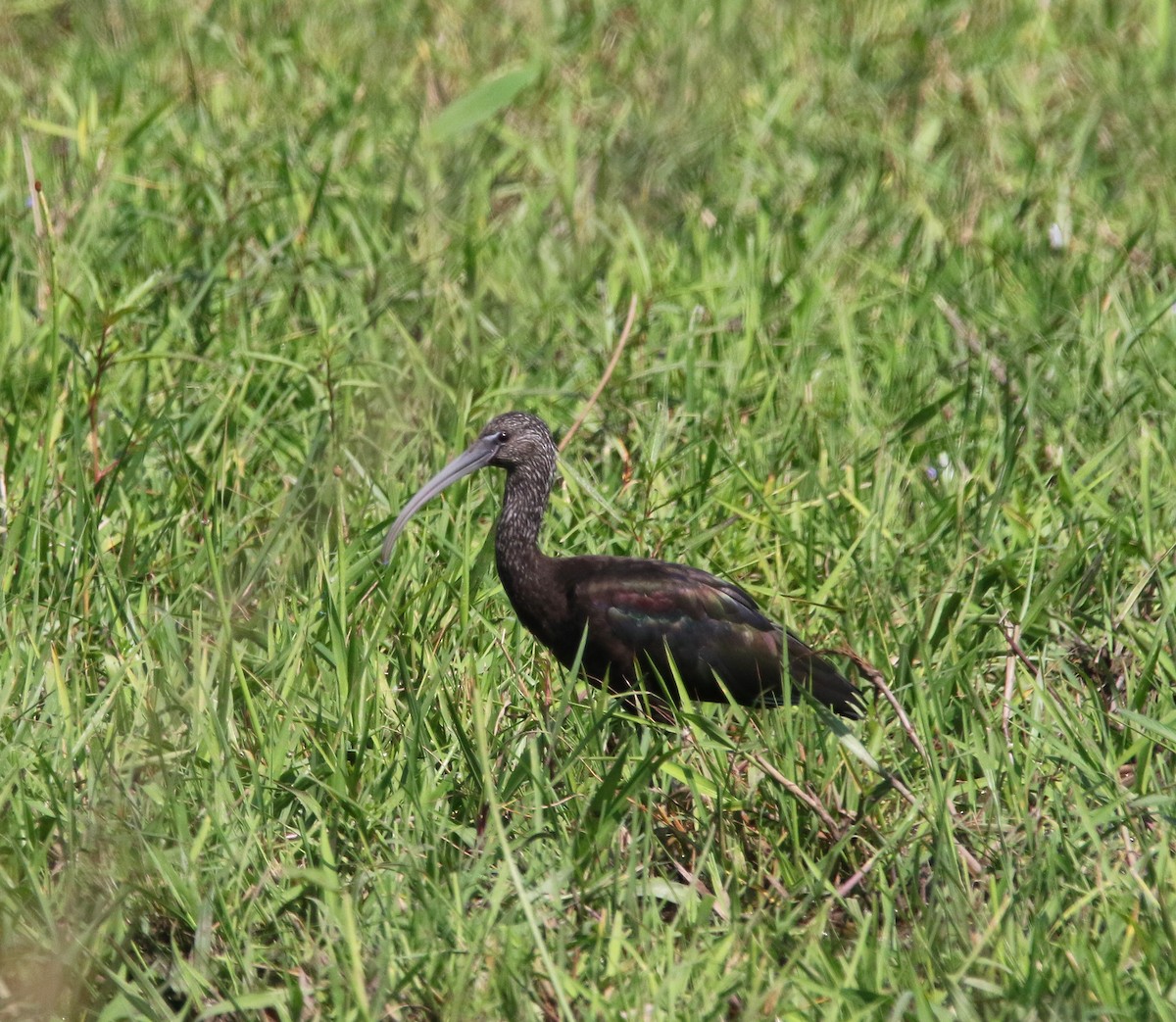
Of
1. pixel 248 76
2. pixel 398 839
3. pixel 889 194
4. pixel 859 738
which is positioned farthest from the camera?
pixel 248 76

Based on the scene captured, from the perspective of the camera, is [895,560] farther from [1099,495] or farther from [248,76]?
[248,76]

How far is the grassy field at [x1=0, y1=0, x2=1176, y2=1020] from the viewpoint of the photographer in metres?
2.89

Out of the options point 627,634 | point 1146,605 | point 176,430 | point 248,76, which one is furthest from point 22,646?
point 248,76

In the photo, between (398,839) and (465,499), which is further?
(465,499)

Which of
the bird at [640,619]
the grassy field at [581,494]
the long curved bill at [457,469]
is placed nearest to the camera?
the grassy field at [581,494]

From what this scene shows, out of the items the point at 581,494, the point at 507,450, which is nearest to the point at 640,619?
the point at 507,450

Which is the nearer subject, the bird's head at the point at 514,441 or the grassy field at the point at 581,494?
the grassy field at the point at 581,494

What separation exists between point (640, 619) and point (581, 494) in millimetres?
742

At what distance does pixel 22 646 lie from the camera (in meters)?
3.67

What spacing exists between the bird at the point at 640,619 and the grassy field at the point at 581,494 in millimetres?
117

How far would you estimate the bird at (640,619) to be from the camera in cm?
384

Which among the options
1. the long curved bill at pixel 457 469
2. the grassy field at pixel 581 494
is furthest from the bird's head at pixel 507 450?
the grassy field at pixel 581 494

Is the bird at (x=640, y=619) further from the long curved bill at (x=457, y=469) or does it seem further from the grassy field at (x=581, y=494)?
the grassy field at (x=581, y=494)

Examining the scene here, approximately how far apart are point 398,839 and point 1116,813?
132 centimetres
